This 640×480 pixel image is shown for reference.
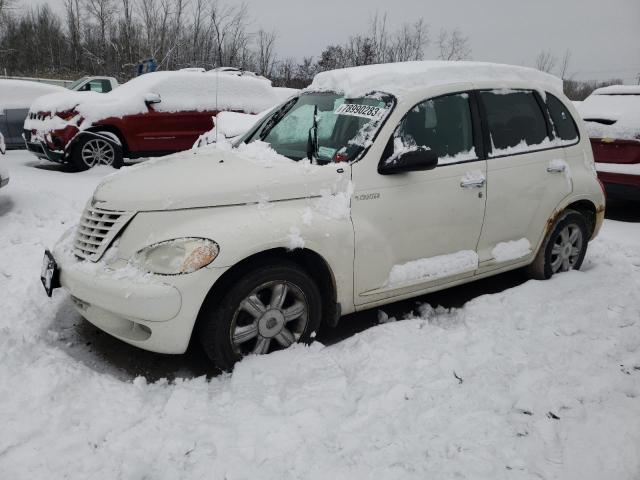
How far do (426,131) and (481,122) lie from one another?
0.53m

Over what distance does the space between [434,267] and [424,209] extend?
442 millimetres

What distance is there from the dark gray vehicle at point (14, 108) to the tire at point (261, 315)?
959cm

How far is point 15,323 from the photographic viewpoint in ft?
11.2

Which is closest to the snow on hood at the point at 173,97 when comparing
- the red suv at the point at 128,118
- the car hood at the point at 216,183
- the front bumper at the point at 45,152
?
the red suv at the point at 128,118

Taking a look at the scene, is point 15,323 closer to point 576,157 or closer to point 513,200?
point 513,200

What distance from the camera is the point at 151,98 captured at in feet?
28.3

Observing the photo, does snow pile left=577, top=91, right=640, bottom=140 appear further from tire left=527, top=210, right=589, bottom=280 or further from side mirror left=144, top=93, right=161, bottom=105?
side mirror left=144, top=93, right=161, bottom=105

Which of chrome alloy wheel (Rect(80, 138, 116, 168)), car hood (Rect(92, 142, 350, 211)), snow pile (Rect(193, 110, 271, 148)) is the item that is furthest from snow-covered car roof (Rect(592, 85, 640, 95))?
chrome alloy wheel (Rect(80, 138, 116, 168))

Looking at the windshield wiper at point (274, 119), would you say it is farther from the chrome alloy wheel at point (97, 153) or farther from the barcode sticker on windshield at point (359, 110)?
the chrome alloy wheel at point (97, 153)

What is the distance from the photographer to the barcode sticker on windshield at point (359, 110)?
341 cm

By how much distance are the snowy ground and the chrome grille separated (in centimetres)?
67

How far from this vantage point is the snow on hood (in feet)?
27.3

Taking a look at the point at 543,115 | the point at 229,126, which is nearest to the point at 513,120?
the point at 543,115

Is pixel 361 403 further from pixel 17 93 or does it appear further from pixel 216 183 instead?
pixel 17 93
